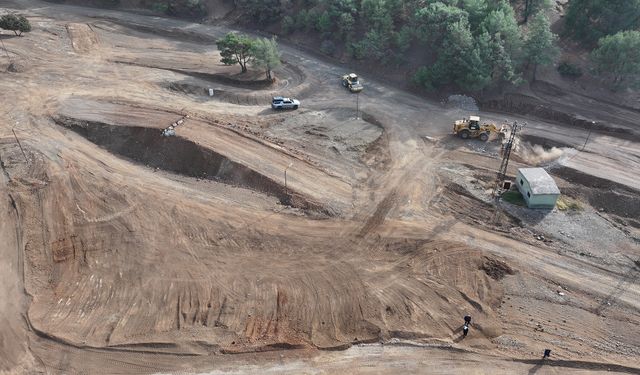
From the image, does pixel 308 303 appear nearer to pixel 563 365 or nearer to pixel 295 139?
pixel 563 365

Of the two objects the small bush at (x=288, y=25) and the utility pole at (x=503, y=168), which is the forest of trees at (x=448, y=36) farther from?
the utility pole at (x=503, y=168)

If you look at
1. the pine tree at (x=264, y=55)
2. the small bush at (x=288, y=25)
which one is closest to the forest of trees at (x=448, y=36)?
the small bush at (x=288, y=25)

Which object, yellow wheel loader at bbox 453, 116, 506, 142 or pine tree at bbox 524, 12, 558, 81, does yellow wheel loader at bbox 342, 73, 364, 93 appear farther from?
pine tree at bbox 524, 12, 558, 81

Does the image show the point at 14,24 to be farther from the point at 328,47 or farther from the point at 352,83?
the point at 352,83

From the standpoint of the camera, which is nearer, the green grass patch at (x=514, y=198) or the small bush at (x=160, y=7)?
the green grass patch at (x=514, y=198)

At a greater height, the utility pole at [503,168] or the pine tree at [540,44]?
the pine tree at [540,44]

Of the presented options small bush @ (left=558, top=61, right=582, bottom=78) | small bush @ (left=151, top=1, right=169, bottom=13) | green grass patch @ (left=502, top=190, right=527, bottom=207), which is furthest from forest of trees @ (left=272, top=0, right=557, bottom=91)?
small bush @ (left=151, top=1, right=169, bottom=13)

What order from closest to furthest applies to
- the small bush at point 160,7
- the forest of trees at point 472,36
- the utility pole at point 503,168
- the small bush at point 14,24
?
the utility pole at point 503,168 < the forest of trees at point 472,36 < the small bush at point 14,24 < the small bush at point 160,7
